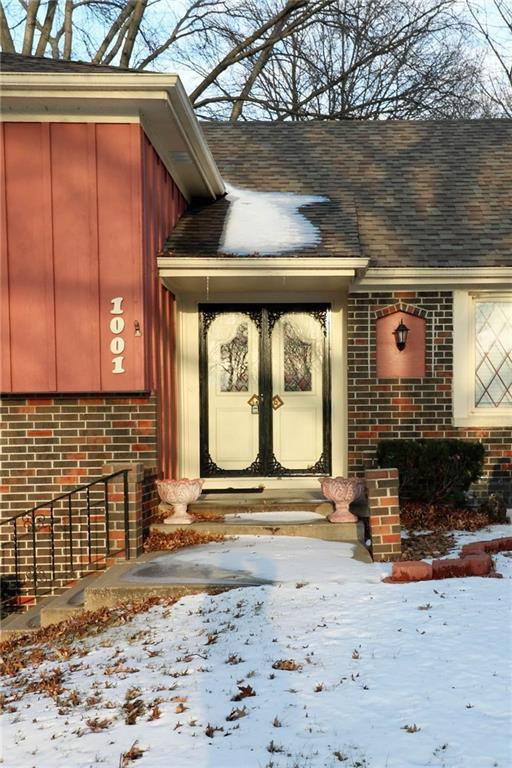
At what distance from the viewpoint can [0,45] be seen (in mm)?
18953

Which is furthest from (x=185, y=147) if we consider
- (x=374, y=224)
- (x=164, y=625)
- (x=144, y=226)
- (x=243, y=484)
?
(x=164, y=625)

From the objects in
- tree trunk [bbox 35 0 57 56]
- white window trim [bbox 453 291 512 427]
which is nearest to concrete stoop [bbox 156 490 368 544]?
white window trim [bbox 453 291 512 427]

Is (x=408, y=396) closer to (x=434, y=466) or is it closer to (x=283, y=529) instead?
(x=434, y=466)

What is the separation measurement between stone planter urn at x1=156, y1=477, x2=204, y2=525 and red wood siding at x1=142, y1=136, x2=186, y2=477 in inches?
16.6

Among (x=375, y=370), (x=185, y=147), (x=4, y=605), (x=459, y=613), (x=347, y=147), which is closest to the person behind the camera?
(x=459, y=613)

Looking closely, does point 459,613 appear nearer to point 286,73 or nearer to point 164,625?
point 164,625

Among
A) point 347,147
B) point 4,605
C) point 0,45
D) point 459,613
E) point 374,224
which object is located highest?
point 0,45

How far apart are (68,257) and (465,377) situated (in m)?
4.82

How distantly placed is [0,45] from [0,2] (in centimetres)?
125

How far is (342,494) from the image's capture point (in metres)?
6.89

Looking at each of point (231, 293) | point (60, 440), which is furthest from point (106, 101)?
point (60, 440)

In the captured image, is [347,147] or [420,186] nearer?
[420,186]

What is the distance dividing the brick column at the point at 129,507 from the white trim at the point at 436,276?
360 cm

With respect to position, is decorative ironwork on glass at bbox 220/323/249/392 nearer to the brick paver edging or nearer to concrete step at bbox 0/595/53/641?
concrete step at bbox 0/595/53/641
